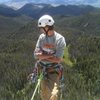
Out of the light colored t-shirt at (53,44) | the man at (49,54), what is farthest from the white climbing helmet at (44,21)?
the light colored t-shirt at (53,44)

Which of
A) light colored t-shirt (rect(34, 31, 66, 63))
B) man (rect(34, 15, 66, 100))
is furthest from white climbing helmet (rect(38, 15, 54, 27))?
light colored t-shirt (rect(34, 31, 66, 63))

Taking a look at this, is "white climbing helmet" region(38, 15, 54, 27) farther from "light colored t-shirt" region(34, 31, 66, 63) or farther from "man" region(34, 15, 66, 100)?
"light colored t-shirt" region(34, 31, 66, 63)

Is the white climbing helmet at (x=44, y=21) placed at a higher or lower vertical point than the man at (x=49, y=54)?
higher

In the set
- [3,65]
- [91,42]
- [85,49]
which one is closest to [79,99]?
[3,65]

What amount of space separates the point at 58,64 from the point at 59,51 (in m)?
0.31

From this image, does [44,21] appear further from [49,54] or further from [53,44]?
[49,54]

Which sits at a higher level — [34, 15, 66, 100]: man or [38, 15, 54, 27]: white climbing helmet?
[38, 15, 54, 27]: white climbing helmet

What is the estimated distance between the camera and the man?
10.2 m

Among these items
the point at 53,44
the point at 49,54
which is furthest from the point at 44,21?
the point at 49,54

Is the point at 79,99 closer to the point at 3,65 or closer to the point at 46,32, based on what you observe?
A: the point at 46,32

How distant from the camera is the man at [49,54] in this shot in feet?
33.6

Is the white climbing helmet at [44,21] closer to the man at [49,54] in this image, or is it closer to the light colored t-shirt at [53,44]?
the man at [49,54]

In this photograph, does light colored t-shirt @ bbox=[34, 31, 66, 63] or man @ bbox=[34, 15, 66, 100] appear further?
light colored t-shirt @ bbox=[34, 31, 66, 63]

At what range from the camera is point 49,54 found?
34.1 feet
